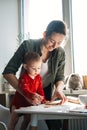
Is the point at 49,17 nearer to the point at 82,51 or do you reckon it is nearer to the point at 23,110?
the point at 82,51

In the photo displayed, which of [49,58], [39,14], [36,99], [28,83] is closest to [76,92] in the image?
[49,58]

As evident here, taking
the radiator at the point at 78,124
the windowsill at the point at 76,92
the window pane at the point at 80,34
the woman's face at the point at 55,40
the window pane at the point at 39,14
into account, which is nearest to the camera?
the woman's face at the point at 55,40

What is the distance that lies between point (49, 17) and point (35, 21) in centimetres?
20

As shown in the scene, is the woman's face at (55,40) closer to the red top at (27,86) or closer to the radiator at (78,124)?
the red top at (27,86)

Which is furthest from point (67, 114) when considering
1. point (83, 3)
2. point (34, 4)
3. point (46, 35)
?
point (34, 4)

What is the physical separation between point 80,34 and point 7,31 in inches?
33.3

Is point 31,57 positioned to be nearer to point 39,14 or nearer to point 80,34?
point 80,34

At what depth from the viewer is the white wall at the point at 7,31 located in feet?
10.1

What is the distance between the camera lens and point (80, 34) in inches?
115

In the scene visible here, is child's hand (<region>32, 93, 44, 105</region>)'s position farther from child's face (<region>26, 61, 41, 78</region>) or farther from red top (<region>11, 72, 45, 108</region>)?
child's face (<region>26, 61, 41, 78</region>)

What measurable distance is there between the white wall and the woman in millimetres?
1221

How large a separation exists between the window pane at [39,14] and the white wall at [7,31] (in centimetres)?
18

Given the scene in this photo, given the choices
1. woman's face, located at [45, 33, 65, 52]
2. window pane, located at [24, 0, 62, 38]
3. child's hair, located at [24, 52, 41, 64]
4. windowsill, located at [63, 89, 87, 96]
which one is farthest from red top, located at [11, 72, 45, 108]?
window pane, located at [24, 0, 62, 38]

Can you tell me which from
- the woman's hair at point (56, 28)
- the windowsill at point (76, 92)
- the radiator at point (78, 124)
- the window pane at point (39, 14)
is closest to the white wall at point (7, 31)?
the window pane at point (39, 14)
